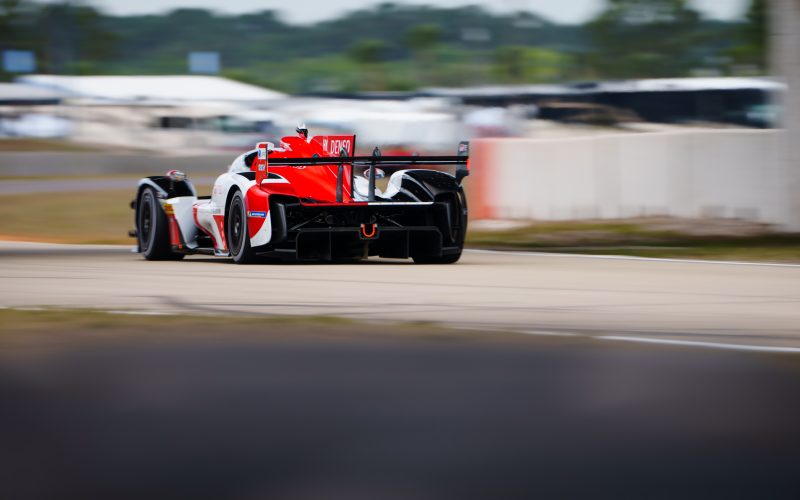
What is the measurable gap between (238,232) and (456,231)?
206 cm

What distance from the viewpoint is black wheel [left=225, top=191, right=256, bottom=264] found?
1350 centimetres

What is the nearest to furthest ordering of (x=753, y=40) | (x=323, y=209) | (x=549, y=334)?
(x=549, y=334), (x=323, y=209), (x=753, y=40)

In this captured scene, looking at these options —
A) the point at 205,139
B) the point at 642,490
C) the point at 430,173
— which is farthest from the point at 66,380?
the point at 205,139

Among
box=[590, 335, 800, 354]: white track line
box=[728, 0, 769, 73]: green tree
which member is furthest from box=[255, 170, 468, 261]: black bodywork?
box=[728, 0, 769, 73]: green tree

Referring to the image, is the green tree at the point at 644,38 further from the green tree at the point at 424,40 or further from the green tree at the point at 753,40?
the green tree at the point at 424,40

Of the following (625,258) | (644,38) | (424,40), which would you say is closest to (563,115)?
(625,258)

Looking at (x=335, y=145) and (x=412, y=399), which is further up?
(x=335, y=145)

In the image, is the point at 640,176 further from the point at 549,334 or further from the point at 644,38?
the point at 644,38

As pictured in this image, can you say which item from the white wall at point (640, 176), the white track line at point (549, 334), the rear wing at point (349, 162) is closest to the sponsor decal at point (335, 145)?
the rear wing at point (349, 162)

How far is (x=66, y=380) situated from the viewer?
6613 millimetres

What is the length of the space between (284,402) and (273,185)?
7.39 metres

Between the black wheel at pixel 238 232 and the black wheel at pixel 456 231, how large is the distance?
167 centimetres

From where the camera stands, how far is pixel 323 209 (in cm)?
1320

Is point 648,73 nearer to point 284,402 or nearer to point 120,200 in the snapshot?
point 120,200
